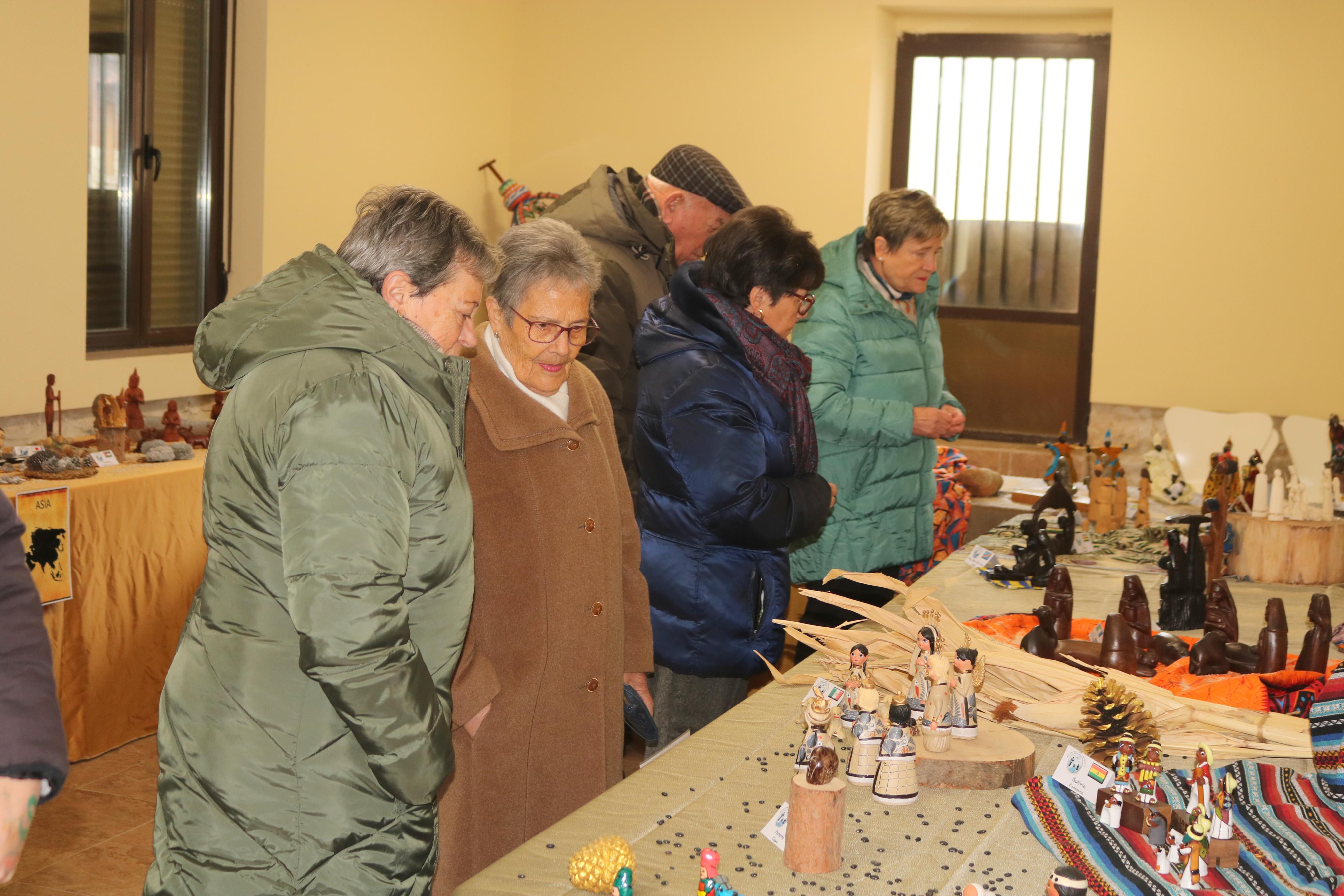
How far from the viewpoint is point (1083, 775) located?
1557 mm

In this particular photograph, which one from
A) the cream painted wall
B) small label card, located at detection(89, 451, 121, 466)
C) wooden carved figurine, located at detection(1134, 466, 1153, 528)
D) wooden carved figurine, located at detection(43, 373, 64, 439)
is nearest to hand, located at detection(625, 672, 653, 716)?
wooden carved figurine, located at detection(1134, 466, 1153, 528)

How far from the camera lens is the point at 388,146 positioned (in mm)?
5660

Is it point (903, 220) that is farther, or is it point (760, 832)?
point (903, 220)

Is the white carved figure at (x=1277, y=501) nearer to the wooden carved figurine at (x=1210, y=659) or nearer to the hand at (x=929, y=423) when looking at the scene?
the hand at (x=929, y=423)

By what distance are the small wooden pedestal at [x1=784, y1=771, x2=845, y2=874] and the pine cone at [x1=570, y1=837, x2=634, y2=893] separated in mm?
187

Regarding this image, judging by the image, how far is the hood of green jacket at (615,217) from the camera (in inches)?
A: 127

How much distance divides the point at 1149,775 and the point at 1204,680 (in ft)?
2.00

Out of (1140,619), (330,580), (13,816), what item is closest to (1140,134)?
(1140,619)

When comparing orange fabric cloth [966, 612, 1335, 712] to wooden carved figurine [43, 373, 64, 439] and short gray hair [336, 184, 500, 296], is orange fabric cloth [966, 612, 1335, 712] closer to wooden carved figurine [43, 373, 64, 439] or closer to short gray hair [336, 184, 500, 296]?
short gray hair [336, 184, 500, 296]

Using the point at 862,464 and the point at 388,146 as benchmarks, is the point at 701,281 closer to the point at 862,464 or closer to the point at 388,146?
the point at 862,464

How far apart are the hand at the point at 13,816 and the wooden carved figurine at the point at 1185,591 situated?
2.17 meters

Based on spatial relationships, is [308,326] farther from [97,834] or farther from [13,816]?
[97,834]

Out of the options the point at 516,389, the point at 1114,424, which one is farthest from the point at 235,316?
the point at 1114,424

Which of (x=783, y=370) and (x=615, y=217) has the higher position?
(x=615, y=217)
